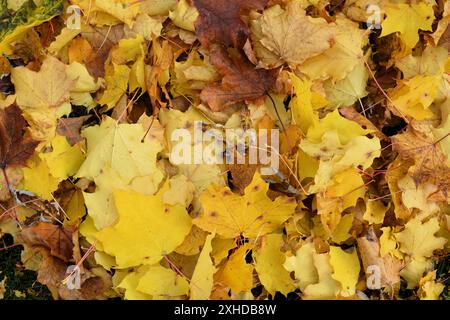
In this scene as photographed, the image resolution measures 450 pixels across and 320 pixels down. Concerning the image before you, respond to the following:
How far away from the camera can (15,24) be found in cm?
155

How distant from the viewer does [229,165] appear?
1419mm

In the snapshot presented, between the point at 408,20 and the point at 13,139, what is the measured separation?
0.99 metres

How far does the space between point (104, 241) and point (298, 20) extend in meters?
0.66

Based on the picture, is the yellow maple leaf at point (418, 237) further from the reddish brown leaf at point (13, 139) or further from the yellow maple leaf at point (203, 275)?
the reddish brown leaf at point (13, 139)

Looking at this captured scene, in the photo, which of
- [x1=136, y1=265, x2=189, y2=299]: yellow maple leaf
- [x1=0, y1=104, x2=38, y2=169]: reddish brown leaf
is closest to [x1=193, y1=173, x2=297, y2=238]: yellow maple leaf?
[x1=136, y1=265, x2=189, y2=299]: yellow maple leaf

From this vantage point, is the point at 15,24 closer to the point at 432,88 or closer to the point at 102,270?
the point at 102,270

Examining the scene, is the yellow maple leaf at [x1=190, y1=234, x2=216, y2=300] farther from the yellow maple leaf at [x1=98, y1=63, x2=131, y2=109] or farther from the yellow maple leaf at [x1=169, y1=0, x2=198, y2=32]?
the yellow maple leaf at [x1=169, y1=0, x2=198, y2=32]

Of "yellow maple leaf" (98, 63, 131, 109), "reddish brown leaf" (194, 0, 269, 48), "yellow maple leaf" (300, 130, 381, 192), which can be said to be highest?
"reddish brown leaf" (194, 0, 269, 48)

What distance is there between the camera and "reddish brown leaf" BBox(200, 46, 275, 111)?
1.44 meters

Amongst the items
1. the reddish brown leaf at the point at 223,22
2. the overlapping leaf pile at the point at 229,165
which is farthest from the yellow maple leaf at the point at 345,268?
the reddish brown leaf at the point at 223,22

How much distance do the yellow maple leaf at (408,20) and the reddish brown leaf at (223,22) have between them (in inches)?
12.0

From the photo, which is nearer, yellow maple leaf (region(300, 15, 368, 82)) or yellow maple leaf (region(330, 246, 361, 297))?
yellow maple leaf (region(330, 246, 361, 297))

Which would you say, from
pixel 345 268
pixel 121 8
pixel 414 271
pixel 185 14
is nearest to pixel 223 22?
pixel 185 14
